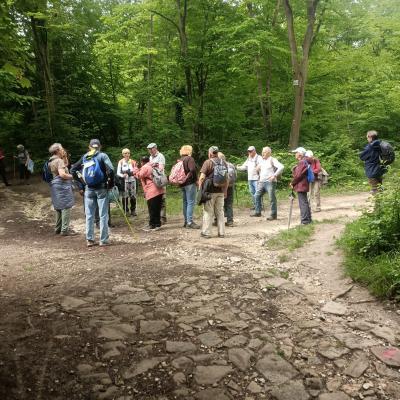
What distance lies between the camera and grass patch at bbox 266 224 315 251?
7.34m

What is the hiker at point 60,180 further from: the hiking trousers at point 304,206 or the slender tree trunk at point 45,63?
the slender tree trunk at point 45,63

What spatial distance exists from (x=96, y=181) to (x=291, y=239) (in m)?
3.92

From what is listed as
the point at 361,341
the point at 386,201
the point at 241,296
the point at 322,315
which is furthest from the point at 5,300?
the point at 386,201

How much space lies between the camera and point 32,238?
9.26 meters

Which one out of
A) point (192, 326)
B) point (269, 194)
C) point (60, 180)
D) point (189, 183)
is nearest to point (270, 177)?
point (269, 194)

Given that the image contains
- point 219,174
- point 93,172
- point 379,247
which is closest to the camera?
point 379,247

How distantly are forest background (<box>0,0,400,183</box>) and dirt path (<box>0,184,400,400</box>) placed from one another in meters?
10.1

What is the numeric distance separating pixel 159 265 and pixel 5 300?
7.64 feet

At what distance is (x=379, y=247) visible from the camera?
5.76 meters

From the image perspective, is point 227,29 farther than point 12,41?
Yes

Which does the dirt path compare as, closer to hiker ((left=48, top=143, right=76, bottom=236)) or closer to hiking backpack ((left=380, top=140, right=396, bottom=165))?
hiker ((left=48, top=143, right=76, bottom=236))

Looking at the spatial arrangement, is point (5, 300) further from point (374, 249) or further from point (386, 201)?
point (386, 201)

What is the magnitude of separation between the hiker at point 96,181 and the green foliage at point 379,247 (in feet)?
14.9

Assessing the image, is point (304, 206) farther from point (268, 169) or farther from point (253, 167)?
point (253, 167)
